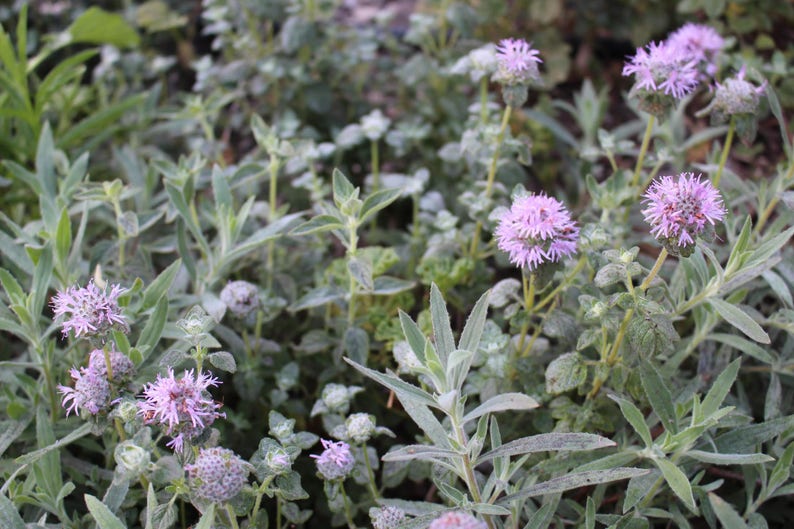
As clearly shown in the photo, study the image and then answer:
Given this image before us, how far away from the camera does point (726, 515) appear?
1561 mm

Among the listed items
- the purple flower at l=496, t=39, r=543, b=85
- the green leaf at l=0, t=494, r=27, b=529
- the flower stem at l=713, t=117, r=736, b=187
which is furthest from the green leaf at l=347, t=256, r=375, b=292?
the flower stem at l=713, t=117, r=736, b=187

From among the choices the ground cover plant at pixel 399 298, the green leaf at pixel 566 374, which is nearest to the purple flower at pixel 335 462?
the ground cover plant at pixel 399 298

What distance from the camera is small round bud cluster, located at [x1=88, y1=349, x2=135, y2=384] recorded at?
1.42 metres

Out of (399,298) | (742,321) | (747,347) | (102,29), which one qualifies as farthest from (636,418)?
(102,29)

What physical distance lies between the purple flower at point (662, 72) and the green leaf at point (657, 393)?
25.0 inches

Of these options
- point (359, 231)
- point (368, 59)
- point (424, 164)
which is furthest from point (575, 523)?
point (368, 59)

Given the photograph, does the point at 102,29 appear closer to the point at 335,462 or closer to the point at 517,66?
the point at 517,66

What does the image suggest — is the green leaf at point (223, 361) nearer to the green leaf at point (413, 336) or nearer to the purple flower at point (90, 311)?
the purple flower at point (90, 311)

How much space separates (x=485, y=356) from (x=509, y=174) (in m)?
0.75

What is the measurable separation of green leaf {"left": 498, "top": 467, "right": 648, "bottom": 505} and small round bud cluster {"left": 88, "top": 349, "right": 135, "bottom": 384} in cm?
72

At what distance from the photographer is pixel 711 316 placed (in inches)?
69.2

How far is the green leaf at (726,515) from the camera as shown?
1548mm

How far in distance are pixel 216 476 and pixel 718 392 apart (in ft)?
3.05

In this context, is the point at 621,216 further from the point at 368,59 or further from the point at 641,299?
the point at 368,59
